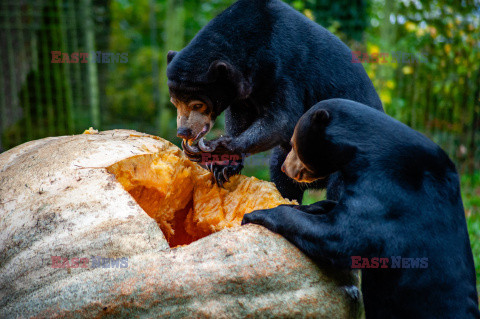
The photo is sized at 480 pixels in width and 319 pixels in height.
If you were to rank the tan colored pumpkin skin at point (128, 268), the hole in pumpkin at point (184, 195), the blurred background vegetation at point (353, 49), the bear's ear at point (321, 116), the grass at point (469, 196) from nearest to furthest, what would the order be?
the tan colored pumpkin skin at point (128, 268) → the bear's ear at point (321, 116) → the hole in pumpkin at point (184, 195) → the grass at point (469, 196) → the blurred background vegetation at point (353, 49)

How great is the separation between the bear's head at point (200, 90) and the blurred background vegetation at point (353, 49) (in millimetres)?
3961

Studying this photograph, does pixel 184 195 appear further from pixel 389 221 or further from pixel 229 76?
pixel 389 221

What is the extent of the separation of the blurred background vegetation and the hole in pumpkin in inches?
169

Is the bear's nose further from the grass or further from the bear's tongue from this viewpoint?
the grass

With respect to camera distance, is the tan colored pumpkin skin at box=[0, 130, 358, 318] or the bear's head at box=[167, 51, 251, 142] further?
the bear's head at box=[167, 51, 251, 142]

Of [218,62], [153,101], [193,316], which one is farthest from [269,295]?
[153,101]

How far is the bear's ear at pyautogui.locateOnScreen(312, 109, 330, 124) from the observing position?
2758mm

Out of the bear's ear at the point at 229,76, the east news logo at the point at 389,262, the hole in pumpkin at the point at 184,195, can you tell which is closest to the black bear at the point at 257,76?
the bear's ear at the point at 229,76

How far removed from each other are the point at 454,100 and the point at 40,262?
7.98 meters

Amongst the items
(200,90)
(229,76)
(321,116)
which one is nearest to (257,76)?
(229,76)

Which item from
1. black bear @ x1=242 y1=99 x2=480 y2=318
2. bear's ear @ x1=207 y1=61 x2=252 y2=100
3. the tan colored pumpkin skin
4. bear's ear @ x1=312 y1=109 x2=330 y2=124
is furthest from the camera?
bear's ear @ x1=207 y1=61 x2=252 y2=100

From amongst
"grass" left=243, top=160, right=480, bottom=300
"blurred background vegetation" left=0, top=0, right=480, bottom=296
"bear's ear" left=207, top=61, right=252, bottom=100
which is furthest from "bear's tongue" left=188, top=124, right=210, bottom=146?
"blurred background vegetation" left=0, top=0, right=480, bottom=296

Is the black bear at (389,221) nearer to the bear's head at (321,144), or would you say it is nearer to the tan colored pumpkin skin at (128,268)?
the bear's head at (321,144)

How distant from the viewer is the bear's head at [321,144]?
276 cm
